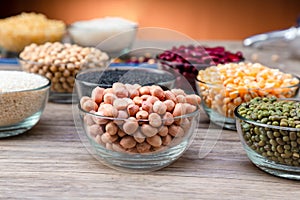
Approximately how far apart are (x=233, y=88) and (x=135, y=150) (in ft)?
1.06

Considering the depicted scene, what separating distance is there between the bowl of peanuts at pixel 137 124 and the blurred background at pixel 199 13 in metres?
2.10

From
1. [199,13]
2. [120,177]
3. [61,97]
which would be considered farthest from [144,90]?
[199,13]

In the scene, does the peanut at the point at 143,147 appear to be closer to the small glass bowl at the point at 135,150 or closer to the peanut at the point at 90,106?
the small glass bowl at the point at 135,150

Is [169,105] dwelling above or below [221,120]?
A: above

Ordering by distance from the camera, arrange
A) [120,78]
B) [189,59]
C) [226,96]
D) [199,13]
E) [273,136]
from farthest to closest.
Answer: [199,13] < [189,59] < [226,96] < [120,78] < [273,136]

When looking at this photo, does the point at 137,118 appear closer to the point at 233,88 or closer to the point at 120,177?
the point at 120,177

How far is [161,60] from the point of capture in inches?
56.4

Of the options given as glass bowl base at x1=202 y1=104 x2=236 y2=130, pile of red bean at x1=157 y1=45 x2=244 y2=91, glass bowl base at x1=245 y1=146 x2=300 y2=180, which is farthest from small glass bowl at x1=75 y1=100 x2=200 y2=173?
A: pile of red bean at x1=157 y1=45 x2=244 y2=91

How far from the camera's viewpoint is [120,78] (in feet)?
3.78

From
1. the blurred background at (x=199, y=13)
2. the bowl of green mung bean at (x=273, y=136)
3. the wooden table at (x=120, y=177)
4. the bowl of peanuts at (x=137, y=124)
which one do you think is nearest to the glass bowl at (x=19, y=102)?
the wooden table at (x=120, y=177)

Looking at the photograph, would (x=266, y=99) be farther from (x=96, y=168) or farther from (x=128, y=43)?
(x=128, y=43)

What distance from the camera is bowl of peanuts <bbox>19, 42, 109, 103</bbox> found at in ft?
4.91

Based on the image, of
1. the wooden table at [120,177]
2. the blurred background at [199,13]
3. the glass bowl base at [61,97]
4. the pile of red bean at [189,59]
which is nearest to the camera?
the wooden table at [120,177]

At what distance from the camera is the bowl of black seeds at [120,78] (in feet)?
3.78
